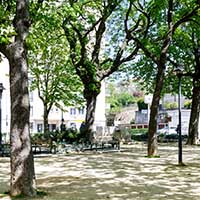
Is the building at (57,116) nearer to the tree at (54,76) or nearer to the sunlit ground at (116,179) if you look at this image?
the tree at (54,76)

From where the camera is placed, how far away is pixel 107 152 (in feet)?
79.5

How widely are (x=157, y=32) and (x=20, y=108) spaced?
19.7 m

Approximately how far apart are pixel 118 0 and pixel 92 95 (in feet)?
18.9

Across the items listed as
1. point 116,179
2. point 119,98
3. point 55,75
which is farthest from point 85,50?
point 119,98

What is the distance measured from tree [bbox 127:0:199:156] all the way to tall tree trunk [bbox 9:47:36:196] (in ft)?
33.9

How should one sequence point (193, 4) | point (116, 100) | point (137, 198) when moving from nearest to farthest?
point (137, 198) → point (193, 4) → point (116, 100)

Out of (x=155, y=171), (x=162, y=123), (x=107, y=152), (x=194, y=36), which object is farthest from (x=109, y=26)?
(x=162, y=123)

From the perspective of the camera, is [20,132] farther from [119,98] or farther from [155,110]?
[119,98]

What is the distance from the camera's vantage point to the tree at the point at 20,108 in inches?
400

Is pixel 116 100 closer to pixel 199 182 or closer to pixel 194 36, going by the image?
pixel 194 36

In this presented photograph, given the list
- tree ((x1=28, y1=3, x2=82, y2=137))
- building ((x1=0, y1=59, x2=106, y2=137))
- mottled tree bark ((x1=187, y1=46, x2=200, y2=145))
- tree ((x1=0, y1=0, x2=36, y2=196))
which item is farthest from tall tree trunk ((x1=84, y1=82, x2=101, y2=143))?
building ((x1=0, y1=59, x2=106, y2=137))

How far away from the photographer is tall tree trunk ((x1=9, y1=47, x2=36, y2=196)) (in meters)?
10.1

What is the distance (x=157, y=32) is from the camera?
94.5 ft

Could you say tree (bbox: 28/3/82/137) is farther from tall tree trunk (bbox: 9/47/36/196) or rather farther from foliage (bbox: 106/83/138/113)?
foliage (bbox: 106/83/138/113)
